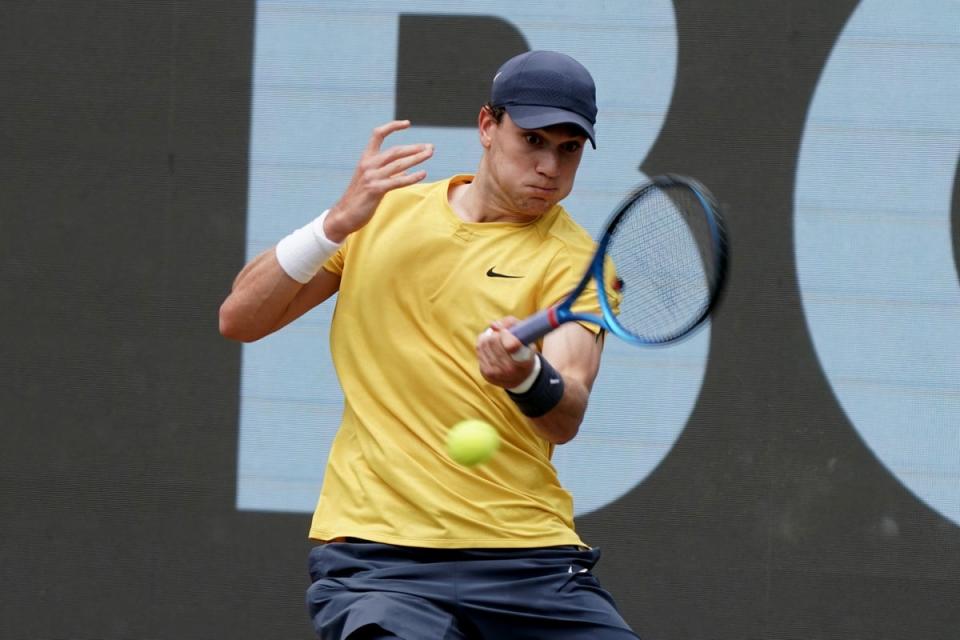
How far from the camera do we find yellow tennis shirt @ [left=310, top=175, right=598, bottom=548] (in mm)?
2848

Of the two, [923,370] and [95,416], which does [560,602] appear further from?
[95,416]

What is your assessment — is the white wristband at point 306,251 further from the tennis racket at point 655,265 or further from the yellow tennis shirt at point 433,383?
the tennis racket at point 655,265

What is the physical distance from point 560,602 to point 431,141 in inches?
82.5

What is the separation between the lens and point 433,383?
9.41 ft

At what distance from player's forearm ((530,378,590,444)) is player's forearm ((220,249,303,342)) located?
592mm

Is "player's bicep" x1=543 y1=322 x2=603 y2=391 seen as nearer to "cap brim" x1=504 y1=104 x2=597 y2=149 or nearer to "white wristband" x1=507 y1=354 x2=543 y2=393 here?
"white wristband" x1=507 y1=354 x2=543 y2=393

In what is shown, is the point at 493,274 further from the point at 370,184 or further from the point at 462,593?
the point at 462,593

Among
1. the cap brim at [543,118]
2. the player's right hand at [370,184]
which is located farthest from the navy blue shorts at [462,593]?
the cap brim at [543,118]

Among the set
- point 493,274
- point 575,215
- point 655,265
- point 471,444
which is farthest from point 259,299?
point 575,215

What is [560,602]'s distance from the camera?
9.45ft

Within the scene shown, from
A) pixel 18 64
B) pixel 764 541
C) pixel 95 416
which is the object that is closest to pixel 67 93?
pixel 18 64

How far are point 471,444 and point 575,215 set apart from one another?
77.5 inches

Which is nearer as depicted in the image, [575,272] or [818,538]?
[575,272]

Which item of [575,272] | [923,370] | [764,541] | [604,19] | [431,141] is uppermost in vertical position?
[604,19]
